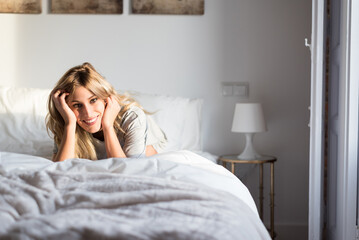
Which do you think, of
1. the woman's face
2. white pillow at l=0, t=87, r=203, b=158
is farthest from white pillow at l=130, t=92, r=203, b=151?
the woman's face

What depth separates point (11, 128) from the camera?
105 inches

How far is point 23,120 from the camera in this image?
2.69 metres

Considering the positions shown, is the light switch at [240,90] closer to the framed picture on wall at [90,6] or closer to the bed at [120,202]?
the framed picture on wall at [90,6]

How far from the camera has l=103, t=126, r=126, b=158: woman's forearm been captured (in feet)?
6.44

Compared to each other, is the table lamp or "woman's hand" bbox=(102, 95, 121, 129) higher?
"woman's hand" bbox=(102, 95, 121, 129)

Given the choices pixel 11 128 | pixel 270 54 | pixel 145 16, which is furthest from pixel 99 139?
pixel 270 54

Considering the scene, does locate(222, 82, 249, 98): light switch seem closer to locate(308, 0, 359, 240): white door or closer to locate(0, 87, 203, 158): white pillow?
locate(0, 87, 203, 158): white pillow

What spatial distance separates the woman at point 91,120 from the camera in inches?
78.0

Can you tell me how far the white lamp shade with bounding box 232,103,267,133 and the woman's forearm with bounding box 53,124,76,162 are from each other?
1.21 metres

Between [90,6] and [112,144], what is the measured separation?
57.3 inches

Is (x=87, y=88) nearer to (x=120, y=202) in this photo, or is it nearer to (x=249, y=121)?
(x=120, y=202)

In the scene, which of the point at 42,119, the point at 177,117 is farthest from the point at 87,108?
the point at 177,117

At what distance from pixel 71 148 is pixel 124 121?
0.28 metres

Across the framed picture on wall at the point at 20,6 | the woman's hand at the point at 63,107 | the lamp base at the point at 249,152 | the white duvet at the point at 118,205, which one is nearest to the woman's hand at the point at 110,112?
the woman's hand at the point at 63,107
